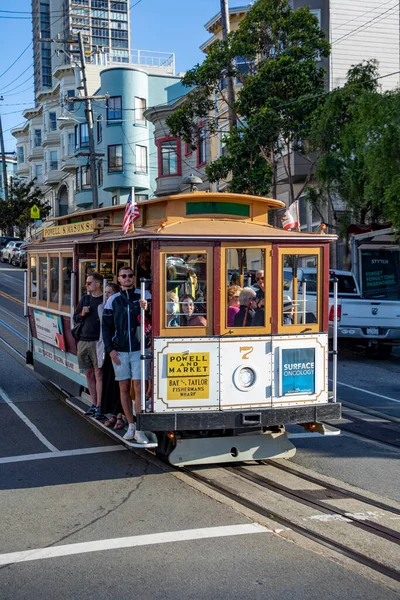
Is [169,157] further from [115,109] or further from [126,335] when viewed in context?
[126,335]

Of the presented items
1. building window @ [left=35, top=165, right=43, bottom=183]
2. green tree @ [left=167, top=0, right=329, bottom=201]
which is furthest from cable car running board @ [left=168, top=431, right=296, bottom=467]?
building window @ [left=35, top=165, right=43, bottom=183]

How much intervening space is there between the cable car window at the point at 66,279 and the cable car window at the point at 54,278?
32cm

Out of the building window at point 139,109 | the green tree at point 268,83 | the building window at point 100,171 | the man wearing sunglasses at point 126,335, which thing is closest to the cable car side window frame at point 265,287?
the man wearing sunglasses at point 126,335

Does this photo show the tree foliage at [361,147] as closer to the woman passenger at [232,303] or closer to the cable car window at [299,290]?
the cable car window at [299,290]

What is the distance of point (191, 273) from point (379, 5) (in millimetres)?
24912

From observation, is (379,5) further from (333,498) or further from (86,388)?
(333,498)

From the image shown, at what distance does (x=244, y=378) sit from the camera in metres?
7.74

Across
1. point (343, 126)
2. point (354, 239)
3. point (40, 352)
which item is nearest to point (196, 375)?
point (40, 352)

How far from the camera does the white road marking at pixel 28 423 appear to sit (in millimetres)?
9188

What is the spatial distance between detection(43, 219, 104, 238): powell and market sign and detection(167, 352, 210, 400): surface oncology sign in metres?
2.62

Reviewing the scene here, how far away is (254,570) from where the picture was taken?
529 centimetres

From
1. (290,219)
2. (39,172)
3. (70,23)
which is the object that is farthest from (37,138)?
(70,23)

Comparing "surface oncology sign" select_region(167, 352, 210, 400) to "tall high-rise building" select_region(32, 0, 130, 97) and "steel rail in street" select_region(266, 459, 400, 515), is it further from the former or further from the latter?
"tall high-rise building" select_region(32, 0, 130, 97)

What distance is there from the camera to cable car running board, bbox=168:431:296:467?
7758mm
